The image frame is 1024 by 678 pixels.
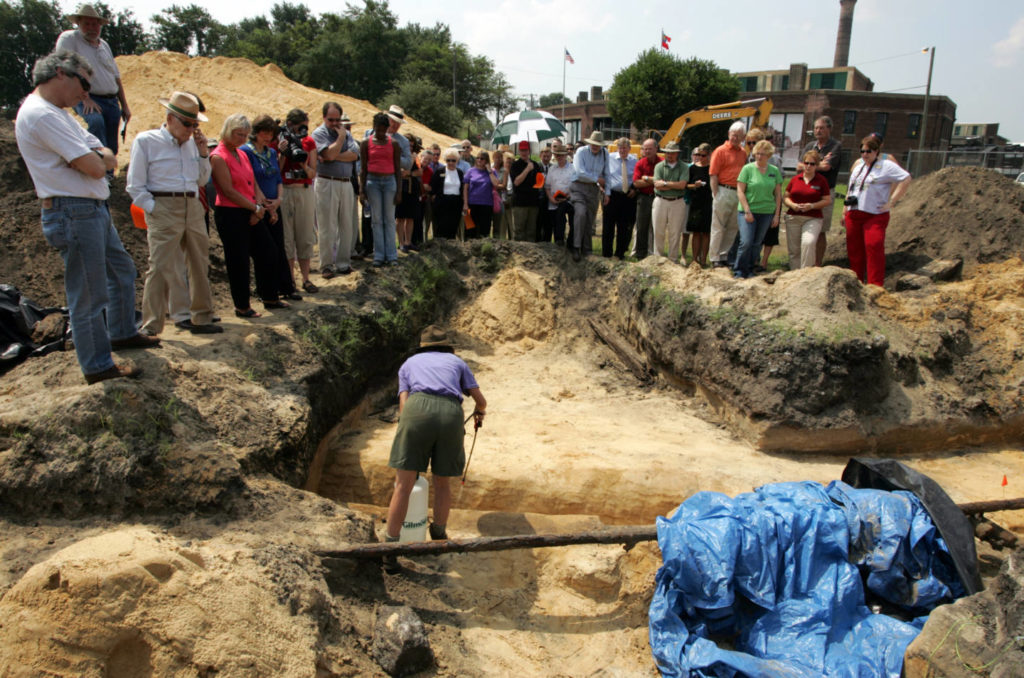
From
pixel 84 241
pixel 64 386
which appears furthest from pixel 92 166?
pixel 64 386

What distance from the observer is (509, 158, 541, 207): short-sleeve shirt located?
9305mm

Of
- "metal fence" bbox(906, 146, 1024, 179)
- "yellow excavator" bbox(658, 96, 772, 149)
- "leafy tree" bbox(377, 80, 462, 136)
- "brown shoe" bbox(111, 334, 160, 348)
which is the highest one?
"leafy tree" bbox(377, 80, 462, 136)

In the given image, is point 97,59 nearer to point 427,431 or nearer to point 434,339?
point 434,339

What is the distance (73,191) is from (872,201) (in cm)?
804

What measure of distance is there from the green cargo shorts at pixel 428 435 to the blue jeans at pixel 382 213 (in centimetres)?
409

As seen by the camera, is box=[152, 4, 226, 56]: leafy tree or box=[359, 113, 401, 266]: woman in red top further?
box=[152, 4, 226, 56]: leafy tree

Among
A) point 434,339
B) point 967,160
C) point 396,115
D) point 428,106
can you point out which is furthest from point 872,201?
point 428,106

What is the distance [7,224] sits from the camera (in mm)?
7168

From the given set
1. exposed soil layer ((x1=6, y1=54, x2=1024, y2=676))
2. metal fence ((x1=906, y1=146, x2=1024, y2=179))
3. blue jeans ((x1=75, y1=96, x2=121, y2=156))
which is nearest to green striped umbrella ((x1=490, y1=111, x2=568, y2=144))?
exposed soil layer ((x1=6, y1=54, x2=1024, y2=676))

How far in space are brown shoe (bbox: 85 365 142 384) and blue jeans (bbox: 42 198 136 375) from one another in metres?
0.03

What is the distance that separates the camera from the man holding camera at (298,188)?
22.5ft

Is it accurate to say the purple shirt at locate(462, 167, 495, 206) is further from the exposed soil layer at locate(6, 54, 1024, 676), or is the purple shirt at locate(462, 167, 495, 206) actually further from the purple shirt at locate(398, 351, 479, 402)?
the purple shirt at locate(398, 351, 479, 402)

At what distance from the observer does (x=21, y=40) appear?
26.8m

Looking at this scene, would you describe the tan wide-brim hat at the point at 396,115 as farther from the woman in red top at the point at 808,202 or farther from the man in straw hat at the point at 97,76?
the woman in red top at the point at 808,202
